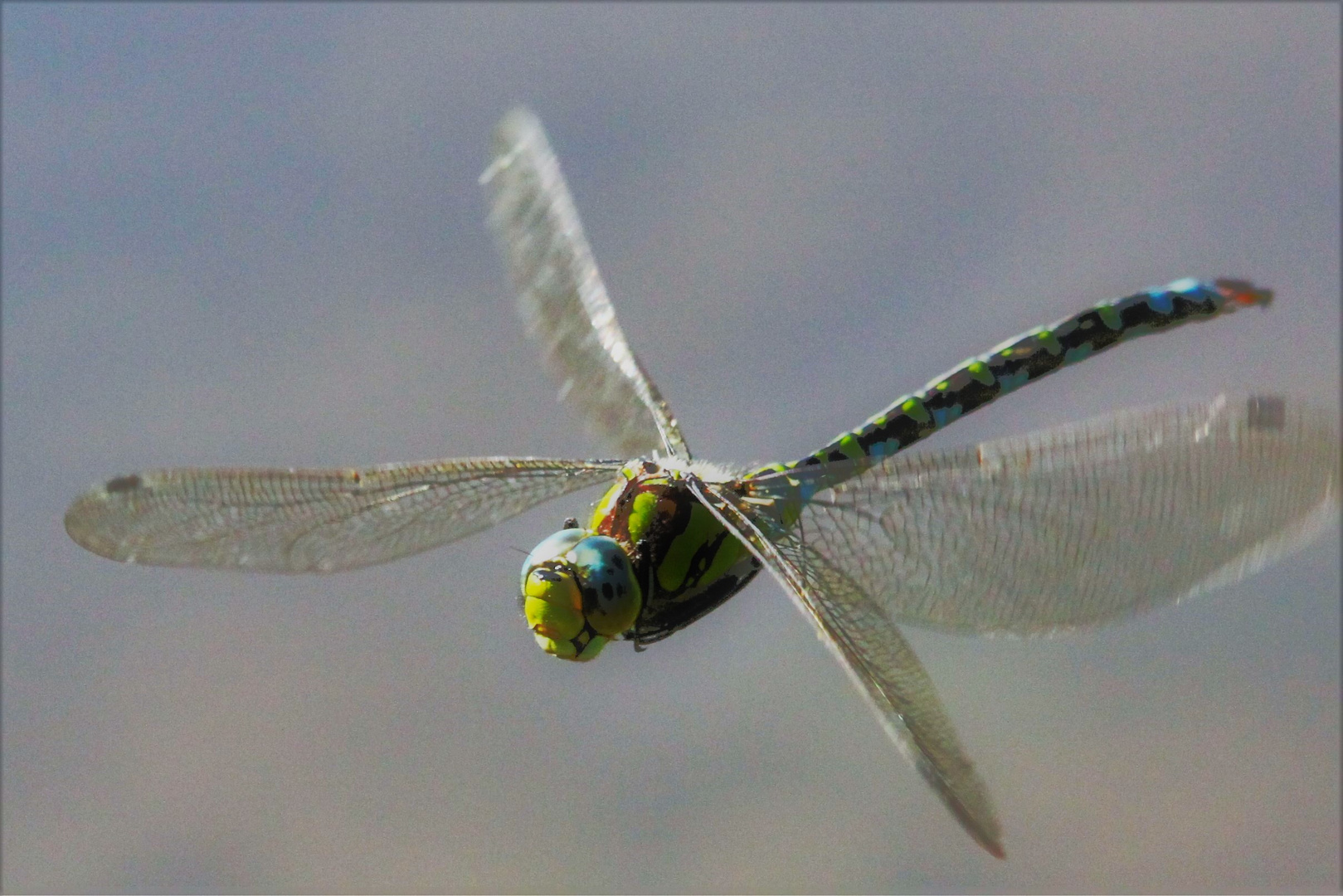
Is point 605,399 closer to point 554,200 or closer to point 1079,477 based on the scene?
point 554,200

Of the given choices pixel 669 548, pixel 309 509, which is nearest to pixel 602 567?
pixel 669 548

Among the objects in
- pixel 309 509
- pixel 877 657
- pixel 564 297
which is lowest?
pixel 877 657

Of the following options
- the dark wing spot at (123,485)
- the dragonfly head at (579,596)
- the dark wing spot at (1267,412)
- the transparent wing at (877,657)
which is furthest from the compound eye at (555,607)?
the dark wing spot at (1267,412)

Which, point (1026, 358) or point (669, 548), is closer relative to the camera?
point (669, 548)

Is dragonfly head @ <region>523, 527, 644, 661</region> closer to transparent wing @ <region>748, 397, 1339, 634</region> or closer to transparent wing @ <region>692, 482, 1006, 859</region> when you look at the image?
transparent wing @ <region>692, 482, 1006, 859</region>

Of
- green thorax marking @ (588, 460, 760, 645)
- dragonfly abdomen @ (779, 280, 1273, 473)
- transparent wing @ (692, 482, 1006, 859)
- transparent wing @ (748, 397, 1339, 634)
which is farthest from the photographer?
dragonfly abdomen @ (779, 280, 1273, 473)

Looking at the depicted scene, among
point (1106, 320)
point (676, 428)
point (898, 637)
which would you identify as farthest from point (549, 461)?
point (1106, 320)

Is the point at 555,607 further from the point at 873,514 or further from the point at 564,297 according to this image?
the point at 564,297

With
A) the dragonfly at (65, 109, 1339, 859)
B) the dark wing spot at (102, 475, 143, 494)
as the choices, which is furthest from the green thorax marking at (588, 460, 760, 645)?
the dark wing spot at (102, 475, 143, 494)
